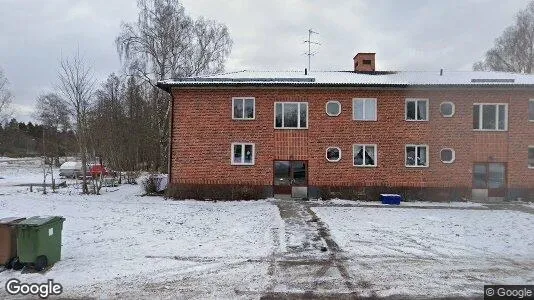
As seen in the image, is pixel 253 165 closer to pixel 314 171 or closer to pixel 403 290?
pixel 314 171

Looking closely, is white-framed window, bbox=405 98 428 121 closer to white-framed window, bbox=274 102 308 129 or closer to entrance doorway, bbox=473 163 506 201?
entrance doorway, bbox=473 163 506 201

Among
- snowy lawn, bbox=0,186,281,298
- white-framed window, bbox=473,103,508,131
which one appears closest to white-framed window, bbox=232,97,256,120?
snowy lawn, bbox=0,186,281,298

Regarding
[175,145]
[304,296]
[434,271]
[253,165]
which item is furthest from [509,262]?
[175,145]

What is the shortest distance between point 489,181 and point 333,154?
821 centimetres

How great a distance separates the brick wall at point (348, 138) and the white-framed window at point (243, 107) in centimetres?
27

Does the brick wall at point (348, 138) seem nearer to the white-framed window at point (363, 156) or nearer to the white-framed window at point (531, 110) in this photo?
the white-framed window at point (363, 156)

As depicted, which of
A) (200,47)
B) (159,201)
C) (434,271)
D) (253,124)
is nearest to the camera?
(434,271)

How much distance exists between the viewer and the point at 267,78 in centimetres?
2078

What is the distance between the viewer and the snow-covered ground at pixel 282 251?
7.38 meters

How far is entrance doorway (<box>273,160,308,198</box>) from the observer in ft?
67.1

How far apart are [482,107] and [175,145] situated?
52.5ft

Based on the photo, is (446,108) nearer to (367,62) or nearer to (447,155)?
(447,155)

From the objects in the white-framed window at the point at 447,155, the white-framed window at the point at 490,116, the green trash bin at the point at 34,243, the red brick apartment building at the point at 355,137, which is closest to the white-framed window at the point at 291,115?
the red brick apartment building at the point at 355,137

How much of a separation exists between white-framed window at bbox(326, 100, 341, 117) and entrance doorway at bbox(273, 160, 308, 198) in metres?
2.90
